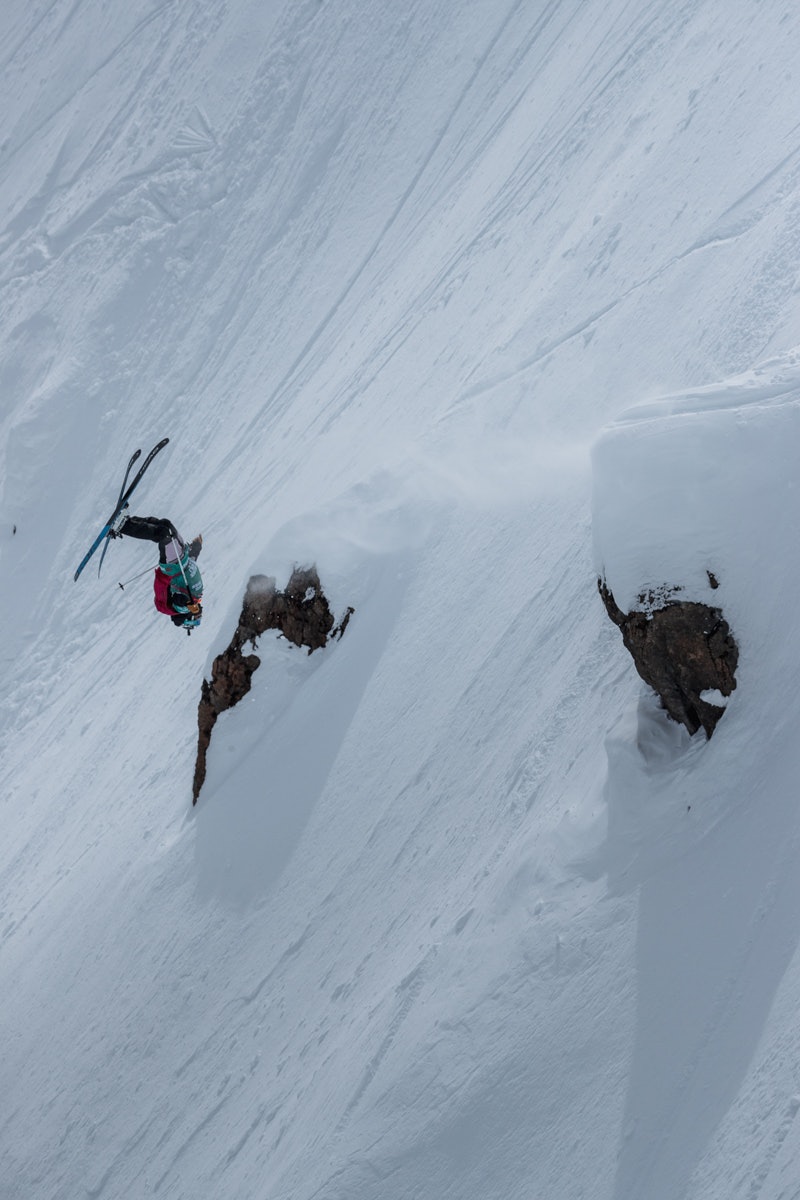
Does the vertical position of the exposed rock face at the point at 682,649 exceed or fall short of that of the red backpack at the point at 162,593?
it falls short

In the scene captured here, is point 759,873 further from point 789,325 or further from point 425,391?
point 425,391

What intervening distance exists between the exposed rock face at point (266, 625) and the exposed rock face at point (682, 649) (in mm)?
5567

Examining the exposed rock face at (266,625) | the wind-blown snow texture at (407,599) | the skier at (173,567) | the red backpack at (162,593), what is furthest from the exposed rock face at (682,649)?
the red backpack at (162,593)

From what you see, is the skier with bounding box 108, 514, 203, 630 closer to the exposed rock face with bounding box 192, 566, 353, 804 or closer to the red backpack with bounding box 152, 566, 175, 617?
the red backpack with bounding box 152, 566, 175, 617

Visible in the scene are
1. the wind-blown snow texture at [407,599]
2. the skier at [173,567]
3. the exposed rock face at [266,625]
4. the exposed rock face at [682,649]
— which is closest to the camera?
the exposed rock face at [682,649]

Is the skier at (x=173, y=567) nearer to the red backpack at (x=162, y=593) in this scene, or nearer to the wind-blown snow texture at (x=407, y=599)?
the red backpack at (x=162, y=593)

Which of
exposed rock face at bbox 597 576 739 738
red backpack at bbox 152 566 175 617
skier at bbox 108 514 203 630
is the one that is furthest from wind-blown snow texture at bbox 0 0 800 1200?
red backpack at bbox 152 566 175 617

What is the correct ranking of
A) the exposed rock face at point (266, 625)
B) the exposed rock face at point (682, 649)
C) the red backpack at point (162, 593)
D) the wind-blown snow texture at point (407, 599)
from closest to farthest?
the exposed rock face at point (682, 649)
the wind-blown snow texture at point (407, 599)
the red backpack at point (162, 593)
the exposed rock face at point (266, 625)

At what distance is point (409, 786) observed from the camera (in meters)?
13.8

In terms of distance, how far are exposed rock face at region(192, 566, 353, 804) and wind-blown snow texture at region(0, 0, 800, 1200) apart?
0.28 m

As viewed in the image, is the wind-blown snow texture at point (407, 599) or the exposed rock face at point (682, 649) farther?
the wind-blown snow texture at point (407, 599)

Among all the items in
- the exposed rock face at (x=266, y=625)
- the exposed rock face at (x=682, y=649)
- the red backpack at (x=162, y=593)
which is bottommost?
the exposed rock face at (x=682, y=649)

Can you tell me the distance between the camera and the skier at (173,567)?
43.2 feet

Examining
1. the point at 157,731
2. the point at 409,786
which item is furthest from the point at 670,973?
the point at 157,731
